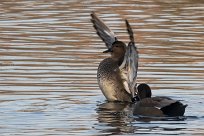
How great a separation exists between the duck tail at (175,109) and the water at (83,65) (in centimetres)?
12

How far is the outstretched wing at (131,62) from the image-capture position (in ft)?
40.7

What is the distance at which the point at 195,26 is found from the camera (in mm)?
20344

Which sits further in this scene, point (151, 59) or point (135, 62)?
point (151, 59)

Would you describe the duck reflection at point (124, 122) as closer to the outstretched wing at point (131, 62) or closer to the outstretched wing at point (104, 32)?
the outstretched wing at point (131, 62)

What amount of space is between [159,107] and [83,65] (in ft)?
13.1

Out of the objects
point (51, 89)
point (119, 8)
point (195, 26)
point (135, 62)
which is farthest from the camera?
point (119, 8)

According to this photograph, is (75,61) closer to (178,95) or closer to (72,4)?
(178,95)

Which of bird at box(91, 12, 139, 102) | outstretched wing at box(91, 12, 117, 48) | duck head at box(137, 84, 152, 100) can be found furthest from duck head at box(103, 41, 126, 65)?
duck head at box(137, 84, 152, 100)

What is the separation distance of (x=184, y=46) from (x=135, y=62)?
17.1 ft

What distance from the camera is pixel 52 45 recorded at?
1794 cm

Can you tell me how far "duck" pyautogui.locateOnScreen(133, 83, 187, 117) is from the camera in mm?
11680

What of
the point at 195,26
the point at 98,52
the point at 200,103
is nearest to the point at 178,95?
the point at 200,103

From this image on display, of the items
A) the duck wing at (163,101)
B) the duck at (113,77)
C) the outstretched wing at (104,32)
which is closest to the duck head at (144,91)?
the duck at (113,77)

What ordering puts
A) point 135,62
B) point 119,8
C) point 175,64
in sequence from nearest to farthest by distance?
point 135,62 → point 175,64 → point 119,8
